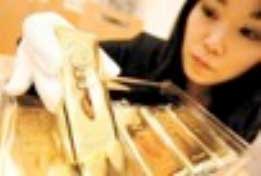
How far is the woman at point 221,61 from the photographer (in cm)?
67

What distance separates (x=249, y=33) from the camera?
699mm

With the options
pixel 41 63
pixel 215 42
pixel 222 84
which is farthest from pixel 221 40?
pixel 41 63

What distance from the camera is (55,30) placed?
0.58m

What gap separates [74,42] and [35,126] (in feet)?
0.35

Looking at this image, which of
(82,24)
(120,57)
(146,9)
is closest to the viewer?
(120,57)

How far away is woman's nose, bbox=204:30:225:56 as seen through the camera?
67 cm

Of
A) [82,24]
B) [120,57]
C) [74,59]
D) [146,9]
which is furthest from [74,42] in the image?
[146,9]

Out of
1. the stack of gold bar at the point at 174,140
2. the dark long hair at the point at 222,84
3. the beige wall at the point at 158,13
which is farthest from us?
the beige wall at the point at 158,13

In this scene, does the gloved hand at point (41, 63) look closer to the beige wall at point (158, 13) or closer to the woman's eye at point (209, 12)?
the woman's eye at point (209, 12)

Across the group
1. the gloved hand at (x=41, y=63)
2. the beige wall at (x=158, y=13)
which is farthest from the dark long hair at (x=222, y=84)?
the beige wall at (x=158, y=13)

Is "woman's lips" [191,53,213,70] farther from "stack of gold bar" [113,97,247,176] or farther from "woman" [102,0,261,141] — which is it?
"stack of gold bar" [113,97,247,176]

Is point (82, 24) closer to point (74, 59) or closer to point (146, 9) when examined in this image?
point (146, 9)

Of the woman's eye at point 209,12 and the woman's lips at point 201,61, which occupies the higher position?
the woman's eye at point 209,12

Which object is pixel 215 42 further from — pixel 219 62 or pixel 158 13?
pixel 158 13
